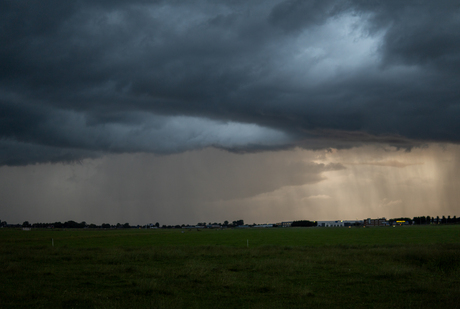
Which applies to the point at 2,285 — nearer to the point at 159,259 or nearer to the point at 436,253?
the point at 159,259

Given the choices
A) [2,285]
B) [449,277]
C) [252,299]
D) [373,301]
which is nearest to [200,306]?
[252,299]

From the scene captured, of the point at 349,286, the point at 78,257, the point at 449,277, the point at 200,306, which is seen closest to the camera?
the point at 200,306

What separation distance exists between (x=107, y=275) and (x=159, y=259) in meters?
10.8

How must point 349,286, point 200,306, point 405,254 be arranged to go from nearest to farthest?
1. point 200,306
2. point 349,286
3. point 405,254

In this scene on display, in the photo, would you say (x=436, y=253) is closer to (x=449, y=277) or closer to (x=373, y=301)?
(x=449, y=277)

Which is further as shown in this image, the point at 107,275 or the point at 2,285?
the point at 107,275

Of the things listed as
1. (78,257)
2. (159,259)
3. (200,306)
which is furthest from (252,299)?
(78,257)

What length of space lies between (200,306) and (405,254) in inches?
991

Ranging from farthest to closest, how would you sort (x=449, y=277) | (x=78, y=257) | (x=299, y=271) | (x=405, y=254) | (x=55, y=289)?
1. (x=78, y=257)
2. (x=405, y=254)
3. (x=299, y=271)
4. (x=449, y=277)
5. (x=55, y=289)

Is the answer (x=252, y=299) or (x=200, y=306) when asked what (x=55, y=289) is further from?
(x=252, y=299)

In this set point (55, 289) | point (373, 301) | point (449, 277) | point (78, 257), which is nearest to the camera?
point (373, 301)

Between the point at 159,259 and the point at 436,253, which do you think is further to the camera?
the point at 159,259

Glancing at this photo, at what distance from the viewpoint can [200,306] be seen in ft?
53.4

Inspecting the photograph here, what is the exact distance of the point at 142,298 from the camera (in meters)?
17.6
